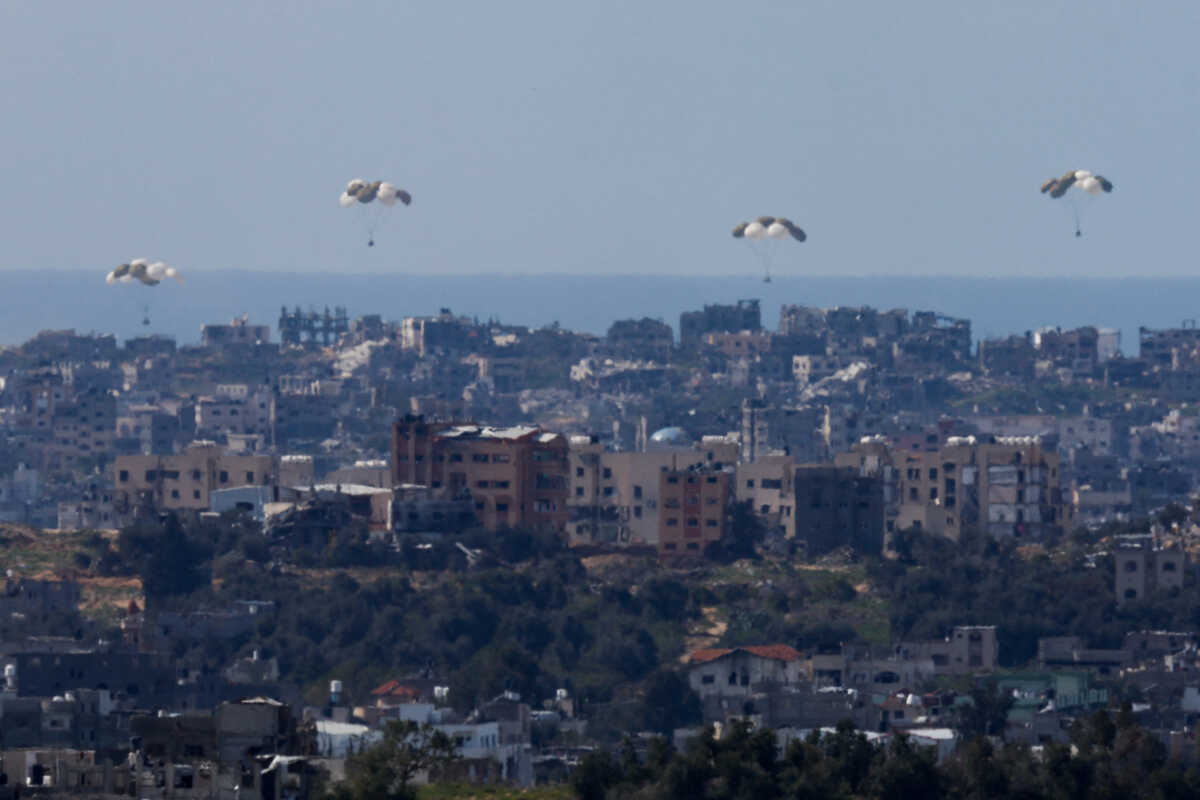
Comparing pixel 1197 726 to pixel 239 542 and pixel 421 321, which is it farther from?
pixel 421 321

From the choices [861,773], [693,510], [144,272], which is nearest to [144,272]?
[144,272]

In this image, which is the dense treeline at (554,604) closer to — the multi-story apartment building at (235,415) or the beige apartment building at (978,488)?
the beige apartment building at (978,488)

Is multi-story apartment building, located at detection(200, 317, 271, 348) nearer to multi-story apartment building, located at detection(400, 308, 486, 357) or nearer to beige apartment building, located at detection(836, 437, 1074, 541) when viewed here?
multi-story apartment building, located at detection(400, 308, 486, 357)

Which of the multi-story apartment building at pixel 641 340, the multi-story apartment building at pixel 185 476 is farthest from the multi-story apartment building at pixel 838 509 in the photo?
the multi-story apartment building at pixel 641 340

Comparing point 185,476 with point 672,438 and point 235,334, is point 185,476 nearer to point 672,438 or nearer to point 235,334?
point 672,438

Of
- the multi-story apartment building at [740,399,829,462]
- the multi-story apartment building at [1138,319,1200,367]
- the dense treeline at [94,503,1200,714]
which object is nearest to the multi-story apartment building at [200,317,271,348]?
the multi-story apartment building at [1138,319,1200,367]

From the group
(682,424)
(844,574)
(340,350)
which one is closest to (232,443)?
(682,424)
